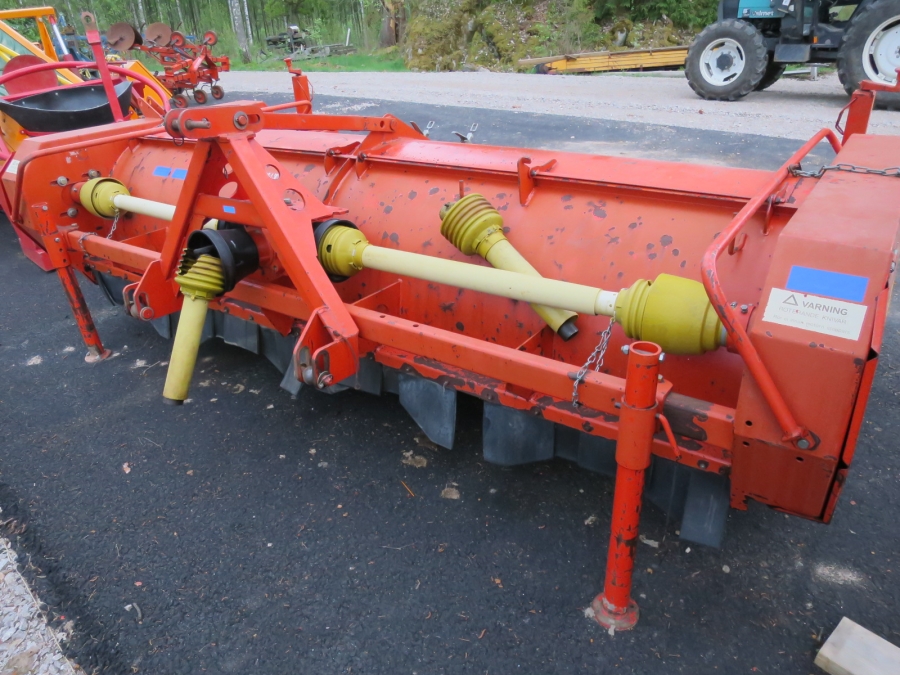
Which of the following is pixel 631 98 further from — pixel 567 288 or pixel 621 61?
pixel 567 288

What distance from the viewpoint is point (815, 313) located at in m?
1.35

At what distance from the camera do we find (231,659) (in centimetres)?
176

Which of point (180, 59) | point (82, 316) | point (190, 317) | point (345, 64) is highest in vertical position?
point (180, 59)

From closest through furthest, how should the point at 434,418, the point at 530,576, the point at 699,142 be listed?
the point at 530,576 → the point at 434,418 → the point at 699,142

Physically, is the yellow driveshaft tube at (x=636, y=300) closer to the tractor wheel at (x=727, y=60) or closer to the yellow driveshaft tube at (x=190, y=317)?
the yellow driveshaft tube at (x=190, y=317)

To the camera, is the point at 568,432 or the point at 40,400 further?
the point at 40,400

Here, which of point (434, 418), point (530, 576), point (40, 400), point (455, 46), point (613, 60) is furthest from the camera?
point (455, 46)

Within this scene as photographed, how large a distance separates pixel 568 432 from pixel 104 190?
2.46m

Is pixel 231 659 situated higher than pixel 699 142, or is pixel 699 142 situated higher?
pixel 699 142

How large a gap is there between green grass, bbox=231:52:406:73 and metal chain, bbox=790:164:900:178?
17.1 meters

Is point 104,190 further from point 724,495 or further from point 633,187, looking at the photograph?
point 724,495

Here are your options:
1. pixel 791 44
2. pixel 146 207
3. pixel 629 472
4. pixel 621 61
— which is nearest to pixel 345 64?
pixel 621 61

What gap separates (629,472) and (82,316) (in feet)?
9.29

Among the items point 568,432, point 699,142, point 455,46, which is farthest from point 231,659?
point 455,46
